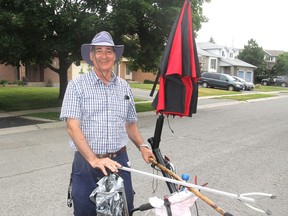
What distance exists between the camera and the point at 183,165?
6.61m

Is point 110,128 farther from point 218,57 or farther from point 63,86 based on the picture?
point 218,57

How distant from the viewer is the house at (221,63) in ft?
171

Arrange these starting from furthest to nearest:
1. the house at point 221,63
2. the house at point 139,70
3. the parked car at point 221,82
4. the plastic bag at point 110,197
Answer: the house at point 221,63
the parked car at point 221,82
the house at point 139,70
the plastic bag at point 110,197

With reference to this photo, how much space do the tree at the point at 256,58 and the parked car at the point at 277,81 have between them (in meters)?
2.91

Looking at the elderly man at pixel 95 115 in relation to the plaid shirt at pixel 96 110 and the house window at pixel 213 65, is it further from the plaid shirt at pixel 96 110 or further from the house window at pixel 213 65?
the house window at pixel 213 65

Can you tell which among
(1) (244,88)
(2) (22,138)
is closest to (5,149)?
(2) (22,138)

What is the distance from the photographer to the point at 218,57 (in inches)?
2121

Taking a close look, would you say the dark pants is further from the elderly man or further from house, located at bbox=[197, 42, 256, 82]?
house, located at bbox=[197, 42, 256, 82]

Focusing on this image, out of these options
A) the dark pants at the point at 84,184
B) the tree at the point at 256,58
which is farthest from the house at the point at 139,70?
the dark pants at the point at 84,184

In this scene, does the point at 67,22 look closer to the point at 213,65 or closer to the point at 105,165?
the point at 105,165

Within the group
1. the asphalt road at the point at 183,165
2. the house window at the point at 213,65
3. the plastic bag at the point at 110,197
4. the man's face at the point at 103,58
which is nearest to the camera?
the plastic bag at the point at 110,197

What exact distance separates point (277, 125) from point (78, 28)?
25.0 ft

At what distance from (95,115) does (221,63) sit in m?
53.7

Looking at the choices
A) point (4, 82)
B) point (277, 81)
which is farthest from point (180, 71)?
point (277, 81)
